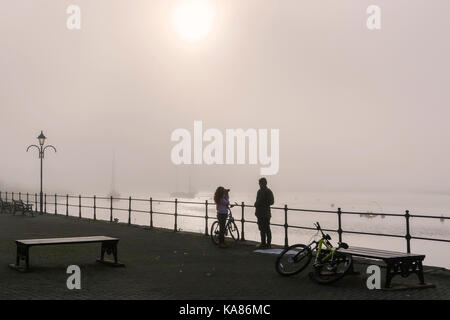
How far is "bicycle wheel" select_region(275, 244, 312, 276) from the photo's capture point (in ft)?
31.0

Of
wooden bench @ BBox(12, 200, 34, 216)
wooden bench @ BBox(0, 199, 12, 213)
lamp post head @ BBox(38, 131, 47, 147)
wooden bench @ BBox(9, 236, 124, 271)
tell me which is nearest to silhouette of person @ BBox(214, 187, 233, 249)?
wooden bench @ BBox(9, 236, 124, 271)

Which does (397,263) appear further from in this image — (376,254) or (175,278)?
(175,278)

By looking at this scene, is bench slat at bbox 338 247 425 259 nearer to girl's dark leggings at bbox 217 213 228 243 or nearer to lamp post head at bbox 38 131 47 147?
girl's dark leggings at bbox 217 213 228 243

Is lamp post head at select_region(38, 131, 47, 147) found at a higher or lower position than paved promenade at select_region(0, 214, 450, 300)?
higher

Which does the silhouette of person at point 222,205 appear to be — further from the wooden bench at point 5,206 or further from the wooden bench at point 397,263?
the wooden bench at point 5,206

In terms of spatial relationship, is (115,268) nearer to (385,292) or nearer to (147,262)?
(147,262)

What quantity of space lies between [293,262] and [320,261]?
0.72 m

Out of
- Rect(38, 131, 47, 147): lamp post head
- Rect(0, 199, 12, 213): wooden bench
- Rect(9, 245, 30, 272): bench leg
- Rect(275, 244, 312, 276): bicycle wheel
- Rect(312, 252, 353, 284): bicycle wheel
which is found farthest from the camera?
Rect(38, 131, 47, 147): lamp post head

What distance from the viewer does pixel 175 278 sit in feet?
Answer: 30.3

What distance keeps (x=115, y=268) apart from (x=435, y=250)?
311ft

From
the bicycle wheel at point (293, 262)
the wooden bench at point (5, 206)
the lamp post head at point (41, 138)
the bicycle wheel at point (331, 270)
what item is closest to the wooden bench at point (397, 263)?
the bicycle wheel at point (331, 270)

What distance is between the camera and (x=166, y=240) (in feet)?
51.5

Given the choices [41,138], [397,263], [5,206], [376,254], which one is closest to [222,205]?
[376,254]

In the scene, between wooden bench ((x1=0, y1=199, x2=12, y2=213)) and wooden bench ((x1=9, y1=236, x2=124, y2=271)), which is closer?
wooden bench ((x1=9, y1=236, x2=124, y2=271))
